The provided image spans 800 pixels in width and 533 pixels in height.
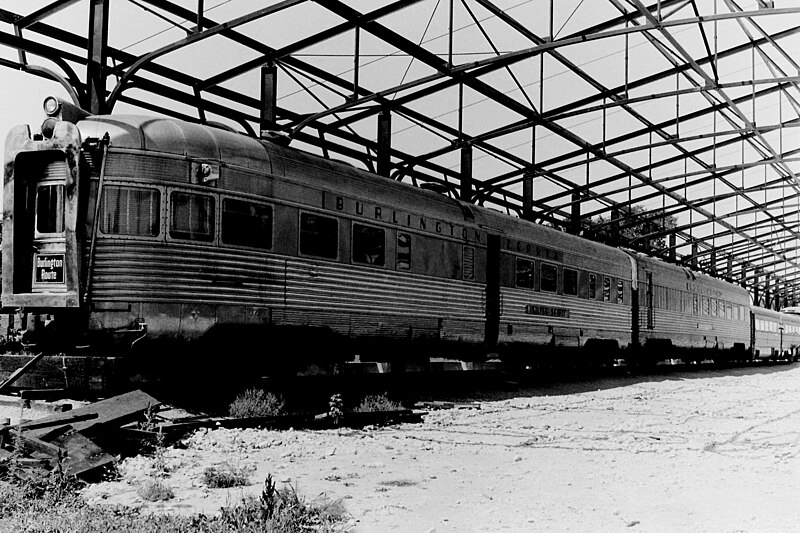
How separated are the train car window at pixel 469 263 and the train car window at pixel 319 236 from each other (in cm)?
417

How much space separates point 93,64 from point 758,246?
45.7m

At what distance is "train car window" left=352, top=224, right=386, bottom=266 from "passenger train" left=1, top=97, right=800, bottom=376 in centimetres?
3

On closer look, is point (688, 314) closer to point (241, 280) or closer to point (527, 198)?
point (527, 198)

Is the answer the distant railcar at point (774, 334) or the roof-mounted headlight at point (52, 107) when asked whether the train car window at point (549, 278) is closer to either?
the roof-mounted headlight at point (52, 107)

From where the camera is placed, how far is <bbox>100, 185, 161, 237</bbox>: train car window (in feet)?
30.0

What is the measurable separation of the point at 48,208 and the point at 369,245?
4973mm

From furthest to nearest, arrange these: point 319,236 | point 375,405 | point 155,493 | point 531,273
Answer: point 531,273 < point 319,236 < point 375,405 < point 155,493

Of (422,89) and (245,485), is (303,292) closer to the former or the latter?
(245,485)

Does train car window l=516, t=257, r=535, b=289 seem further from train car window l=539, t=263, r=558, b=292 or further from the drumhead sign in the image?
the drumhead sign

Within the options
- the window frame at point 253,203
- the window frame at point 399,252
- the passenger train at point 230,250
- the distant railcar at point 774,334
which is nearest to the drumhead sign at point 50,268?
the passenger train at point 230,250

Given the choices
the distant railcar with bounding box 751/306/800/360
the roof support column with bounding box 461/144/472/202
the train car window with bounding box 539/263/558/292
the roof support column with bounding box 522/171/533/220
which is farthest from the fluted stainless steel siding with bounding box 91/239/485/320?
the distant railcar with bounding box 751/306/800/360

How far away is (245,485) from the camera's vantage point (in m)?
6.59

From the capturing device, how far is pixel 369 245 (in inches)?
494

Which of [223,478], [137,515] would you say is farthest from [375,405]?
[137,515]
